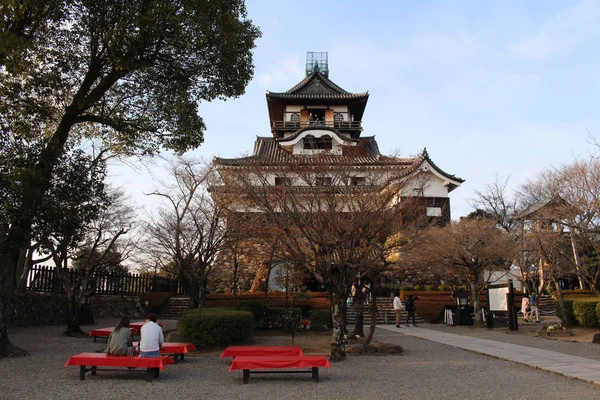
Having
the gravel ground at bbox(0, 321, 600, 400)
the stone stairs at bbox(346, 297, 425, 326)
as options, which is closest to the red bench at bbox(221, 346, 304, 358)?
the gravel ground at bbox(0, 321, 600, 400)

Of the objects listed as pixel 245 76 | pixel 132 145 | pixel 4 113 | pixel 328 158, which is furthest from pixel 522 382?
pixel 4 113

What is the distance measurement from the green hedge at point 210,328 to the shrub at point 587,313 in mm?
13772

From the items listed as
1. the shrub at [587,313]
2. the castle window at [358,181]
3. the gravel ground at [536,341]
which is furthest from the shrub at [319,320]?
the shrub at [587,313]

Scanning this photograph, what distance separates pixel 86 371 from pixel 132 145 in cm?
648

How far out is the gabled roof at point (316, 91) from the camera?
41.4m

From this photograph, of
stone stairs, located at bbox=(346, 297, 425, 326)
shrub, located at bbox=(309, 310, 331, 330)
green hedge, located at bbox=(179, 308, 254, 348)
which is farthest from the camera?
stone stairs, located at bbox=(346, 297, 425, 326)

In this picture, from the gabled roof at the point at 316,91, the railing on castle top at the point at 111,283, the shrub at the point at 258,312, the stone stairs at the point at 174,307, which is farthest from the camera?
the gabled roof at the point at 316,91

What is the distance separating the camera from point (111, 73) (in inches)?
474

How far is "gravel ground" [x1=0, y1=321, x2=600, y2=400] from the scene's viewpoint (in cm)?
771

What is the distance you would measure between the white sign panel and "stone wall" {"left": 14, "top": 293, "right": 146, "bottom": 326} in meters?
17.9

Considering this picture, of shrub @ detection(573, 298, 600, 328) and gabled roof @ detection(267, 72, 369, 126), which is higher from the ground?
gabled roof @ detection(267, 72, 369, 126)

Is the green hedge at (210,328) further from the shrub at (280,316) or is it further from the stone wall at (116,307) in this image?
the stone wall at (116,307)

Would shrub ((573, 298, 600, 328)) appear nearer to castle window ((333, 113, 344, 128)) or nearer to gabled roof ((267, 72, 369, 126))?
castle window ((333, 113, 344, 128))

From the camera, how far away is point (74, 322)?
16.6m
